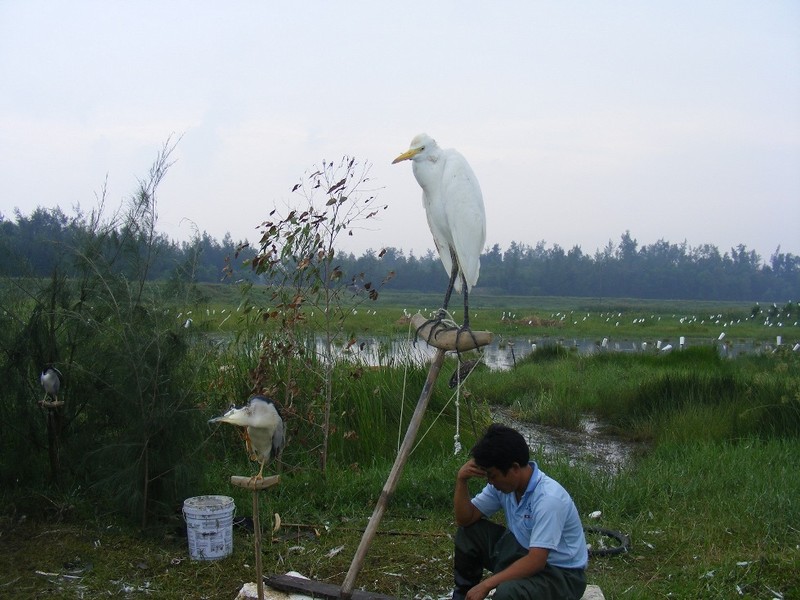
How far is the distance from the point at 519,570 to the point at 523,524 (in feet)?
0.73

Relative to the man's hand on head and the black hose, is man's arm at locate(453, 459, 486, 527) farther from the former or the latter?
the black hose

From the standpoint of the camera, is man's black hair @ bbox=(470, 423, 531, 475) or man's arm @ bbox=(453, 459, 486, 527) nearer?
man's black hair @ bbox=(470, 423, 531, 475)

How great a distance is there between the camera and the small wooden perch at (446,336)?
321cm

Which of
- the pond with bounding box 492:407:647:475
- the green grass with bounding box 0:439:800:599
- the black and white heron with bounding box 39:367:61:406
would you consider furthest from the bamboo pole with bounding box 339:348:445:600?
the pond with bounding box 492:407:647:475

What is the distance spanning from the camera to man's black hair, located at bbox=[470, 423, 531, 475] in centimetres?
266

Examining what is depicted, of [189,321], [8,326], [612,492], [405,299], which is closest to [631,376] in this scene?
[612,492]

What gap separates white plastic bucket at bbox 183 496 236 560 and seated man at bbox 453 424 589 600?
1.50 meters

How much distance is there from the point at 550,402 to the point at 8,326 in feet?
20.2

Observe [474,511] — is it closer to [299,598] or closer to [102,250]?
[299,598]

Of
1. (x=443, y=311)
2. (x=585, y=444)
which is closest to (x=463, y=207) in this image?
(x=443, y=311)

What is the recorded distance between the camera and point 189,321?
4664mm

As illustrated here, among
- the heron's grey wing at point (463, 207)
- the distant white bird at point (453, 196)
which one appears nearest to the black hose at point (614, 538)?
the distant white bird at point (453, 196)

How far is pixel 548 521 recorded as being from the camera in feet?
8.72

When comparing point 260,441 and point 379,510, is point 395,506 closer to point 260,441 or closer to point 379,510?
point 379,510
